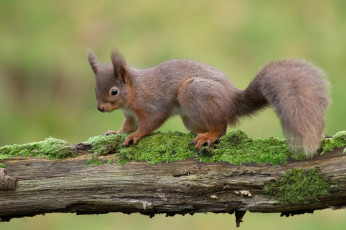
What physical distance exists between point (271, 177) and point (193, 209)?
0.38 metres

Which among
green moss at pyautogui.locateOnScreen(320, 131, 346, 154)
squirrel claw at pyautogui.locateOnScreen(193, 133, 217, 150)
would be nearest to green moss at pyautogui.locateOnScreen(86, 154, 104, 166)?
squirrel claw at pyautogui.locateOnScreen(193, 133, 217, 150)

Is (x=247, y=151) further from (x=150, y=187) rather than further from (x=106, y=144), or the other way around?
(x=106, y=144)

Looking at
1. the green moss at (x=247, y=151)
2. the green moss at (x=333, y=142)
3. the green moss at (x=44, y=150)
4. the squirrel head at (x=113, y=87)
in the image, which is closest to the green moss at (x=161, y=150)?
the green moss at (x=247, y=151)

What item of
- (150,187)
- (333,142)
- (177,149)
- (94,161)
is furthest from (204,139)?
(333,142)

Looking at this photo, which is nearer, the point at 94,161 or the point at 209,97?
the point at 94,161

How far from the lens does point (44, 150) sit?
3.09 m

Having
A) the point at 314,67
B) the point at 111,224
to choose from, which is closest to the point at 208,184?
the point at 314,67

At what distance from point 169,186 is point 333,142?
0.75 meters

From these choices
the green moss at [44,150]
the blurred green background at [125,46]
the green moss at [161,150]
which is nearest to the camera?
the green moss at [161,150]

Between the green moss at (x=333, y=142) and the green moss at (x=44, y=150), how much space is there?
1194 mm

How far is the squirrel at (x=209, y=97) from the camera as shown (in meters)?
2.71

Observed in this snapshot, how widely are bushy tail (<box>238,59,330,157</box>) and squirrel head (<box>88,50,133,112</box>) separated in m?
0.84

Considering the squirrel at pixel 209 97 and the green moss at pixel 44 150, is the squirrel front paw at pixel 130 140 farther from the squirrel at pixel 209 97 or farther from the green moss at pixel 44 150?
the green moss at pixel 44 150

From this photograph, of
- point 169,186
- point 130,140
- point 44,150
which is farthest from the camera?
point 130,140
